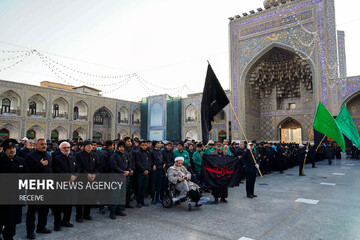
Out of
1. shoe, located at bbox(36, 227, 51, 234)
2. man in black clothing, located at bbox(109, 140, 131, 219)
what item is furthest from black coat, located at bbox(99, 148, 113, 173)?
shoe, located at bbox(36, 227, 51, 234)

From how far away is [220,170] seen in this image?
5367mm

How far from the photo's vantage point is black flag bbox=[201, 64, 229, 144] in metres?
6.36

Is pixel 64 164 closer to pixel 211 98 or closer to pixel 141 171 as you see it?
pixel 141 171

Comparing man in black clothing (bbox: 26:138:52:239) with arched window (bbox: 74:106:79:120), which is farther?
arched window (bbox: 74:106:79:120)

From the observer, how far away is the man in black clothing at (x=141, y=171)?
496 cm

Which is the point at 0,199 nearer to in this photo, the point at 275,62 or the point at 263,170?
the point at 263,170

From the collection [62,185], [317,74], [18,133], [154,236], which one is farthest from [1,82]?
[317,74]

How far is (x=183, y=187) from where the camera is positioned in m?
4.73

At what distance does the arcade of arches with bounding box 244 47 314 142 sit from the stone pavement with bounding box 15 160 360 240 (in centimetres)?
1541

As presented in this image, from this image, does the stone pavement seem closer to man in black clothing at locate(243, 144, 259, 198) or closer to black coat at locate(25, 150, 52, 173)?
man in black clothing at locate(243, 144, 259, 198)

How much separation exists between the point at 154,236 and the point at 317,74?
17.1 meters

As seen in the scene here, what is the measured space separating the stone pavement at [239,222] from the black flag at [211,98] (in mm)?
2136

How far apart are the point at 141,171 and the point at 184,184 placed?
37.1 inches

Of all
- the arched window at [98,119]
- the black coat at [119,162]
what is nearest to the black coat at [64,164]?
the black coat at [119,162]
